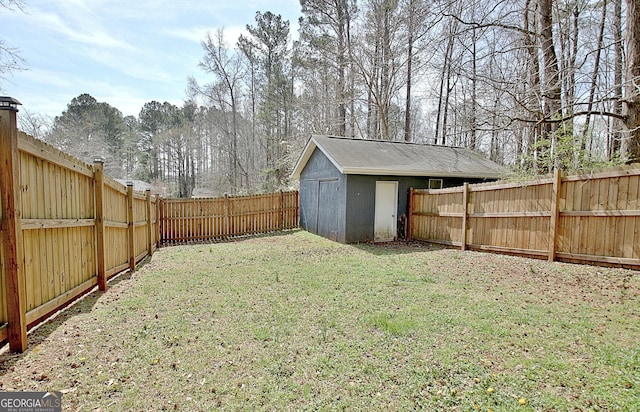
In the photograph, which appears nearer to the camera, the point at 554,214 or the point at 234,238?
the point at 554,214

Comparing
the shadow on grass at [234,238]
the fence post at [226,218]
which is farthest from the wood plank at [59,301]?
the fence post at [226,218]

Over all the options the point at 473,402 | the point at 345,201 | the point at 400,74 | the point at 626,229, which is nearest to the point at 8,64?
the point at 345,201

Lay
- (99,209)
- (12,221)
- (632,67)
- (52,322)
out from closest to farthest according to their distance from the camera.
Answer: (12,221) → (52,322) → (99,209) → (632,67)

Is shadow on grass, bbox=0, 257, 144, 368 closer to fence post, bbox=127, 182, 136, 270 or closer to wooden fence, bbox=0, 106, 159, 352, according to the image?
wooden fence, bbox=0, 106, 159, 352

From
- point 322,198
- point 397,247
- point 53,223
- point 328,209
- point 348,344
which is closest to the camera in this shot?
point 348,344

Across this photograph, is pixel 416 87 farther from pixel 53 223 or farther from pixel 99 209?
pixel 53 223

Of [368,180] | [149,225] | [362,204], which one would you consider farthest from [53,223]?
[368,180]

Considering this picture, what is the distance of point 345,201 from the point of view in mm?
9859

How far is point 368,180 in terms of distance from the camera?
10055 mm

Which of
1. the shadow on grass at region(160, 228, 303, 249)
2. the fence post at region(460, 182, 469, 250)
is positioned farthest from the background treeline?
the shadow on grass at region(160, 228, 303, 249)

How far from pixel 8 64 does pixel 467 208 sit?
12.4m

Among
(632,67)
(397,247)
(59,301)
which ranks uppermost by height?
(632,67)

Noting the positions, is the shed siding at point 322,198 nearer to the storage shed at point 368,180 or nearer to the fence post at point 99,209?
the storage shed at point 368,180

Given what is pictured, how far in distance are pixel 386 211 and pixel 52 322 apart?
875cm
